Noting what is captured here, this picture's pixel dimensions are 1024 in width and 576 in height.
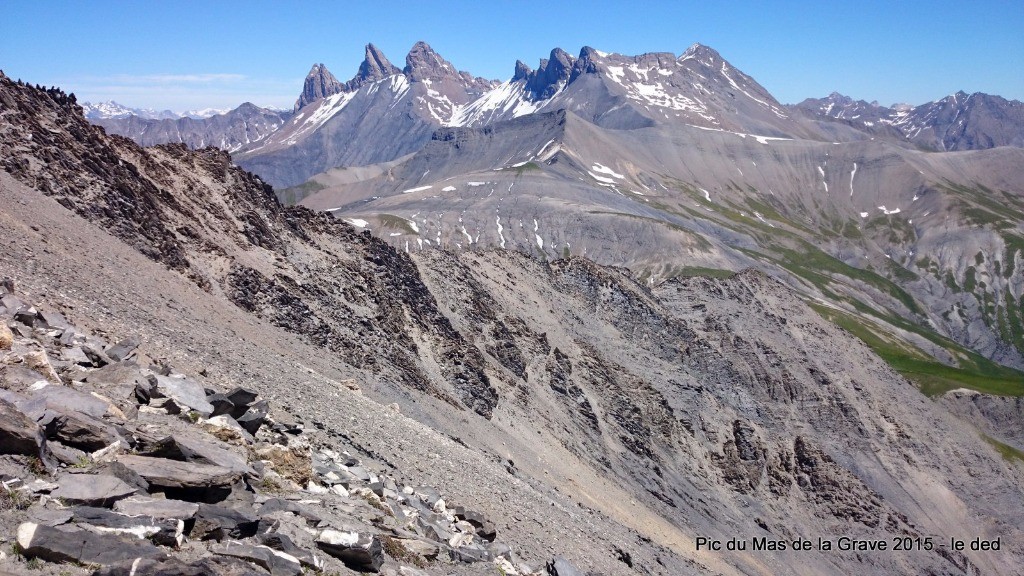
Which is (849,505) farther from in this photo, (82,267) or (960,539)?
(82,267)

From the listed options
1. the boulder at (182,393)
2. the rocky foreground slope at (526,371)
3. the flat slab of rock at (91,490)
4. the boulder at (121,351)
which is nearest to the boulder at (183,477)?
the flat slab of rock at (91,490)

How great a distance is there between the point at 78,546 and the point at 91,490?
1.54 metres

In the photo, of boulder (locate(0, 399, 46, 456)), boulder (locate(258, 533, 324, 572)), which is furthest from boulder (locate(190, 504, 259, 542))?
boulder (locate(0, 399, 46, 456))

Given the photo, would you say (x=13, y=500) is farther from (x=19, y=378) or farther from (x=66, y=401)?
(x=19, y=378)

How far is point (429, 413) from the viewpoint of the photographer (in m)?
45.9

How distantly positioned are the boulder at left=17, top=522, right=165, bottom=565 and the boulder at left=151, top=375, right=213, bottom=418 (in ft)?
26.1

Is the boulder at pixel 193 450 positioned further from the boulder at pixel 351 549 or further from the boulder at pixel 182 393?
the boulder at pixel 351 549

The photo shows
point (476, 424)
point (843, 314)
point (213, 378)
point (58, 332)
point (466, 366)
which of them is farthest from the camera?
point (843, 314)

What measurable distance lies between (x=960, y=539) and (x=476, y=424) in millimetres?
58999

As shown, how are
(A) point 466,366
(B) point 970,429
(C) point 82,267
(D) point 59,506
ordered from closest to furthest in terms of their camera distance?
(D) point 59,506
(C) point 82,267
(A) point 466,366
(B) point 970,429

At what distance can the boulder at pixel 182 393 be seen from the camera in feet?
62.7

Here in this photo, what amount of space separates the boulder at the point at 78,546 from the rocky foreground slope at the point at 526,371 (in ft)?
1.60

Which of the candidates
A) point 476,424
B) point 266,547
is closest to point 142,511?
A: point 266,547

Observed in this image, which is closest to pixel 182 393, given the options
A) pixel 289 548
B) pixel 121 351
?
pixel 121 351
